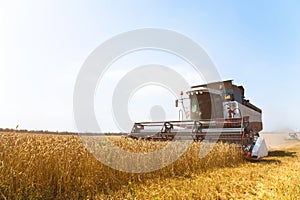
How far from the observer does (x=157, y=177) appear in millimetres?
4723

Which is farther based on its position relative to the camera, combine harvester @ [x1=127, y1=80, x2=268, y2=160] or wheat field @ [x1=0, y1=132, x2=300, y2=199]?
combine harvester @ [x1=127, y1=80, x2=268, y2=160]

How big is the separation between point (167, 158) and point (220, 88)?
651 centimetres

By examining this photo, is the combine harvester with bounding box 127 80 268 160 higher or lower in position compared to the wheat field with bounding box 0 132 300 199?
higher

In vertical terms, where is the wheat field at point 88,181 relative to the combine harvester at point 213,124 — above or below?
below

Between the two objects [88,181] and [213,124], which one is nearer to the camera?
[88,181]

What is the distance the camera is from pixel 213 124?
320 inches

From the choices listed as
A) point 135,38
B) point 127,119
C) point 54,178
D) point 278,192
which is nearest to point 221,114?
point 127,119

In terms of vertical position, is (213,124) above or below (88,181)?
above

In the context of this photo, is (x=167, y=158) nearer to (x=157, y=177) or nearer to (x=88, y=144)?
(x=157, y=177)

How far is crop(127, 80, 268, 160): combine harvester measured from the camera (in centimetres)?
762

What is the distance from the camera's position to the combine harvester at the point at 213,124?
7.62 m

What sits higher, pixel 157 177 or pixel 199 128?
pixel 199 128

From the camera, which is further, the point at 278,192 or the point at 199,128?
the point at 199,128

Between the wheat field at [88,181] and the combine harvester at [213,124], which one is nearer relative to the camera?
the wheat field at [88,181]
